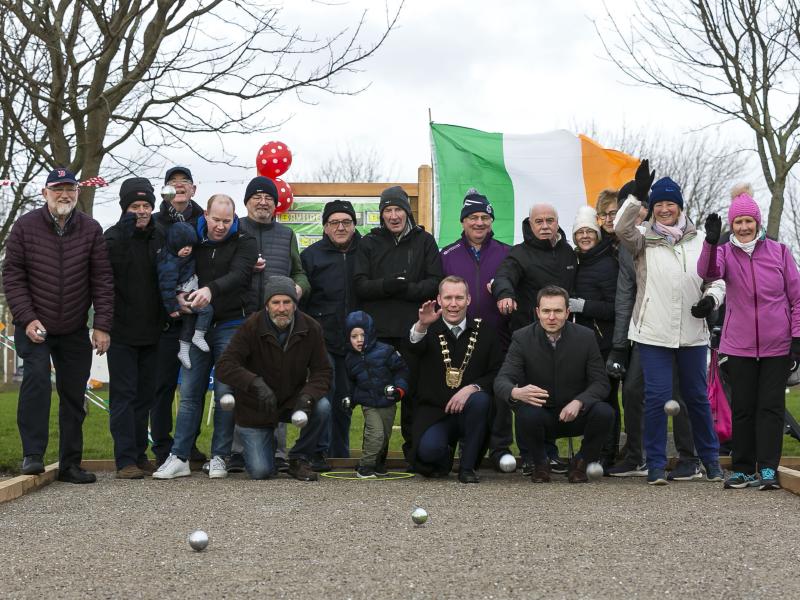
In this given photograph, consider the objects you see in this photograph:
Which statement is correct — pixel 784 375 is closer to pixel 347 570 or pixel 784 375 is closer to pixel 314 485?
pixel 314 485

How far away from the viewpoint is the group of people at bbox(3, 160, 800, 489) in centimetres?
741

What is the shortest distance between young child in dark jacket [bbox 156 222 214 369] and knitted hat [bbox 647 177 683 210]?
328 centimetres

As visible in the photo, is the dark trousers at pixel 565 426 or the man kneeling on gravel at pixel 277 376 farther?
the man kneeling on gravel at pixel 277 376

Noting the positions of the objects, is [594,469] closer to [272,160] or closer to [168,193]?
[168,193]

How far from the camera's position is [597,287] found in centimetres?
819

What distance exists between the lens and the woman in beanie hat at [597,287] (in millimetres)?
8125

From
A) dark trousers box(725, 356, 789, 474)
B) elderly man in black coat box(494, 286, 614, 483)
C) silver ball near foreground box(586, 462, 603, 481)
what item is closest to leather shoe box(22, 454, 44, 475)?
elderly man in black coat box(494, 286, 614, 483)

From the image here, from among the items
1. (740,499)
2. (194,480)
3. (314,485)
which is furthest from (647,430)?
(194,480)

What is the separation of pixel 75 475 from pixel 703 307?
4.52 metres

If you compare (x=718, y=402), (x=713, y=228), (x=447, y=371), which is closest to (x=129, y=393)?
(x=447, y=371)

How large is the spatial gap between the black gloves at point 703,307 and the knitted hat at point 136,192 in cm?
390

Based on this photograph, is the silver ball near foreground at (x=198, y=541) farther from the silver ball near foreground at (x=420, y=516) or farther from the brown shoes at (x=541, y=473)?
the brown shoes at (x=541, y=473)

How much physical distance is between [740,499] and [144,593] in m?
3.93

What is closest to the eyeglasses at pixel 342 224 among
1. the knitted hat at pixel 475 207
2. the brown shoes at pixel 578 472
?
the knitted hat at pixel 475 207
